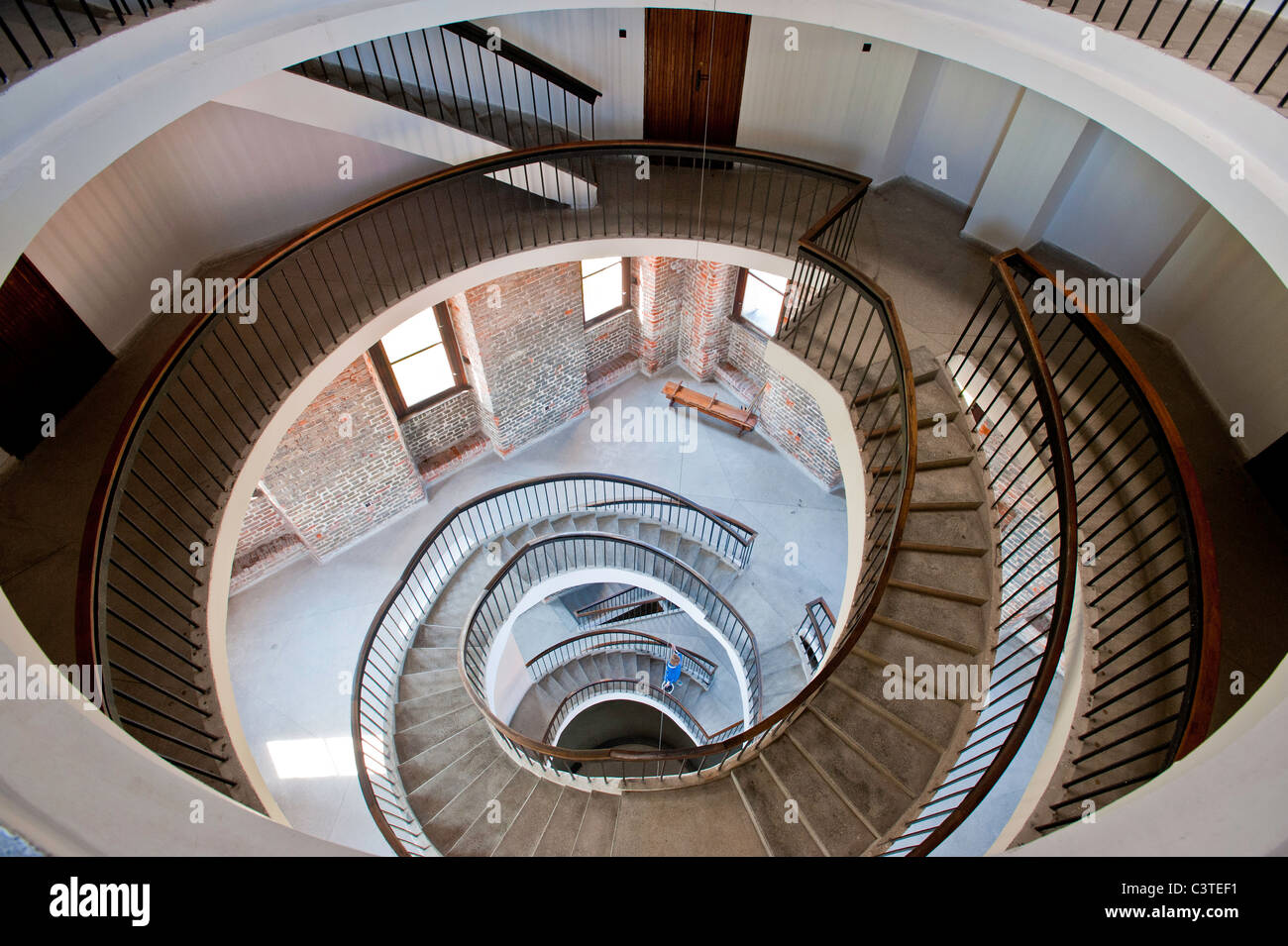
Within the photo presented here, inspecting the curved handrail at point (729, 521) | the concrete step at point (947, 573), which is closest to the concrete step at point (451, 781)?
the curved handrail at point (729, 521)

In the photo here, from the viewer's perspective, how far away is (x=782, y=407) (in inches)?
409

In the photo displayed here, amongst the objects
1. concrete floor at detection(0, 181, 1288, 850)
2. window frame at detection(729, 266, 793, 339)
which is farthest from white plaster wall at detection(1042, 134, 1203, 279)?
window frame at detection(729, 266, 793, 339)

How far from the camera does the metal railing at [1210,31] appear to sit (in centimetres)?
387

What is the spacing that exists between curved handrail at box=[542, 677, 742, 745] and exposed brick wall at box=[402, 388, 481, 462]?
4348mm

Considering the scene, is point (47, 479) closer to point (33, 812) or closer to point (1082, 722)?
point (33, 812)

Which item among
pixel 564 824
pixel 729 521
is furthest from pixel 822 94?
pixel 564 824

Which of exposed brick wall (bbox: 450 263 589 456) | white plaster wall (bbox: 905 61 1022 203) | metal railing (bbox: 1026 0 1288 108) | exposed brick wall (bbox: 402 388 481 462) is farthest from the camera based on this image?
exposed brick wall (bbox: 402 388 481 462)

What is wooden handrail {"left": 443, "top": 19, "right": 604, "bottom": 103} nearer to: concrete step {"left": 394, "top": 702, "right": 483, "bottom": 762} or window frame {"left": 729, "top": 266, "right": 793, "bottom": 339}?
window frame {"left": 729, "top": 266, "right": 793, "bottom": 339}

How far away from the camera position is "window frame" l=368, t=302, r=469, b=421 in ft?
28.4

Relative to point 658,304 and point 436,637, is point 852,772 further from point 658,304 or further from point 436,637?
point 658,304

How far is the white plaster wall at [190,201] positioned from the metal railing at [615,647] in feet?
22.0

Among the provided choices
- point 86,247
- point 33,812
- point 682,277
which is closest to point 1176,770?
point 33,812

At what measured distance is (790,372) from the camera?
6062 mm

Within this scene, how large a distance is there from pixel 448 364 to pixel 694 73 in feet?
16.3
